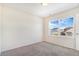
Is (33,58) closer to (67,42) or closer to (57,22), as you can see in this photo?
(57,22)

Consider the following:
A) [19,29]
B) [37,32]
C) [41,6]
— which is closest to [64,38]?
[37,32]

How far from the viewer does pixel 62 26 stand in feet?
9.95

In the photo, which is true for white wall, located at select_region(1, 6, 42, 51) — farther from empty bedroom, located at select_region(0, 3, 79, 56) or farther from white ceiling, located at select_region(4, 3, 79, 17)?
white ceiling, located at select_region(4, 3, 79, 17)

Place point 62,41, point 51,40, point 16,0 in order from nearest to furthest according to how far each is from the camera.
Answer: point 16,0 < point 51,40 < point 62,41

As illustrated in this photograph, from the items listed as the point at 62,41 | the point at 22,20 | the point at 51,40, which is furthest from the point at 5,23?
the point at 62,41

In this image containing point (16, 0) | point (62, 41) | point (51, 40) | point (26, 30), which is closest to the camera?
point (16, 0)

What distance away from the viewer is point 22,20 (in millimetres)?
3531

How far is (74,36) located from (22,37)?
2159 millimetres

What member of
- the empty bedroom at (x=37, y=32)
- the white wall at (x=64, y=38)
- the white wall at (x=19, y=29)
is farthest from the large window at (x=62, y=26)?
the white wall at (x=19, y=29)

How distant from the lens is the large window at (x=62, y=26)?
9.61ft

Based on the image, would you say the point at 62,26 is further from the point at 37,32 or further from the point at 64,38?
the point at 37,32

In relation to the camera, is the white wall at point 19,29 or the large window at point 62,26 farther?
the white wall at point 19,29

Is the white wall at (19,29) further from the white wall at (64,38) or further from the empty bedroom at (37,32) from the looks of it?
the white wall at (64,38)

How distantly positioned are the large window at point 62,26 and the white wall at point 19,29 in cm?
48
